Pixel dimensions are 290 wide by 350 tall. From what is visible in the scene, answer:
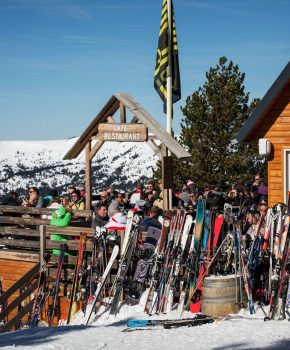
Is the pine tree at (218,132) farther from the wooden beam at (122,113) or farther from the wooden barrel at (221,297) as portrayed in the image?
the wooden barrel at (221,297)

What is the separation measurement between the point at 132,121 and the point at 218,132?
668 inches

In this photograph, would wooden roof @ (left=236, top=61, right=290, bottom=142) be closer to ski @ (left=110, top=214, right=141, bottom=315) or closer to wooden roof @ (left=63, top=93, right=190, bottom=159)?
wooden roof @ (left=63, top=93, right=190, bottom=159)

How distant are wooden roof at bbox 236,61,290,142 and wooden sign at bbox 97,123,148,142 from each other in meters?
1.98

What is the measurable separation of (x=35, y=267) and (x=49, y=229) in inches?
34.1

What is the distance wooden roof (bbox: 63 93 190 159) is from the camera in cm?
1436

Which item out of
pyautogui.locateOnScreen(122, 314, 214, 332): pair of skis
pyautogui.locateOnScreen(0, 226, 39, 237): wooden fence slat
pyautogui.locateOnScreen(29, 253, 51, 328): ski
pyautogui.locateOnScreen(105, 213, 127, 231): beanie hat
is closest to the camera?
pyautogui.locateOnScreen(122, 314, 214, 332): pair of skis

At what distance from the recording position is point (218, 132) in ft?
107

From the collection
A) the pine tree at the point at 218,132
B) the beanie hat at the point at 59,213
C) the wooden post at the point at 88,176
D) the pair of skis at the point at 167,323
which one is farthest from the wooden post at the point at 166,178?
the pine tree at the point at 218,132

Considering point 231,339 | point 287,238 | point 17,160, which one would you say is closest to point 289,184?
point 287,238

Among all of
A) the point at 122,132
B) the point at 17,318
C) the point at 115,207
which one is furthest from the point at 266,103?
the point at 17,318

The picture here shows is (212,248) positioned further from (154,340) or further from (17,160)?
(17,160)

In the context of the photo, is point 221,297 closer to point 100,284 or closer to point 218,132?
point 100,284

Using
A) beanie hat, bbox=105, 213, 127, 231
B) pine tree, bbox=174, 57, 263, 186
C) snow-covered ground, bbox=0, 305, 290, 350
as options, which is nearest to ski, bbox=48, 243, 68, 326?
beanie hat, bbox=105, 213, 127, 231

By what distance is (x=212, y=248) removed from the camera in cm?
1172
